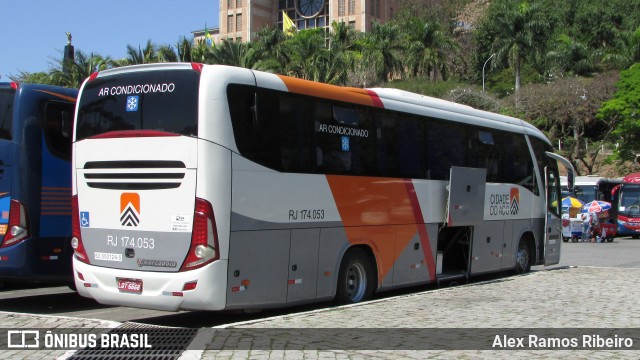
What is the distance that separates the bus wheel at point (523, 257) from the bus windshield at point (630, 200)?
24695mm

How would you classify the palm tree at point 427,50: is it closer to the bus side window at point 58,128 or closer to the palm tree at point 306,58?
the palm tree at point 306,58

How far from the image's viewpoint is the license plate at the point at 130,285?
888 centimetres

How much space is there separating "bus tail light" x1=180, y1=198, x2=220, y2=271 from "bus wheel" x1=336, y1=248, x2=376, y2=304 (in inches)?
109

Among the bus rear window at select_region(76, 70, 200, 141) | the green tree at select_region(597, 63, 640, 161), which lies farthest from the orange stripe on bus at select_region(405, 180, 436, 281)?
the green tree at select_region(597, 63, 640, 161)

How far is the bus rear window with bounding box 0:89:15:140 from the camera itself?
1079 cm

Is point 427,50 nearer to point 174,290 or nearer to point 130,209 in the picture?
point 130,209

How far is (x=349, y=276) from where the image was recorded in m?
11.0

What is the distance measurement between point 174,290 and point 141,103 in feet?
8.01

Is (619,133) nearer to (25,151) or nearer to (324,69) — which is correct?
(324,69)

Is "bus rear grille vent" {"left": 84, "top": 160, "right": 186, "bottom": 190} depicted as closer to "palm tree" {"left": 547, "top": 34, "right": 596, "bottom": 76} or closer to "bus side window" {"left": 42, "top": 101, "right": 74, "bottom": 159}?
"bus side window" {"left": 42, "top": 101, "right": 74, "bottom": 159}

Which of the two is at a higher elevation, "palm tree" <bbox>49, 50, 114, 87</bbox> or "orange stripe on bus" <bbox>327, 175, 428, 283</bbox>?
"palm tree" <bbox>49, 50, 114, 87</bbox>

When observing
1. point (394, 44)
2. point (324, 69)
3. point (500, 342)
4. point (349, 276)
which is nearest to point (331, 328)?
point (500, 342)

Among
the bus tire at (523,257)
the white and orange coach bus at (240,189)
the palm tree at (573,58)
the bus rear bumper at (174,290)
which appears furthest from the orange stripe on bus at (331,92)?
the palm tree at (573,58)

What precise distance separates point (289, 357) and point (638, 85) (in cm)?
4812
